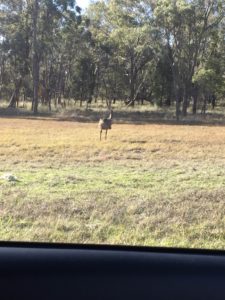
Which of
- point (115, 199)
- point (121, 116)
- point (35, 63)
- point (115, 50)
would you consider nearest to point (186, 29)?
point (121, 116)

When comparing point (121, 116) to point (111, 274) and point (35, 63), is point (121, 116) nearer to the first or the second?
point (35, 63)

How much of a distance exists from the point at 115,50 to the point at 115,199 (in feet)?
133

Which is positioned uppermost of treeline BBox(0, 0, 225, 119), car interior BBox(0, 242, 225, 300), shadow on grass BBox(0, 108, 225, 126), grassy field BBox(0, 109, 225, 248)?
treeline BBox(0, 0, 225, 119)

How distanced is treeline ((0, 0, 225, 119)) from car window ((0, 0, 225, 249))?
0.11 metres

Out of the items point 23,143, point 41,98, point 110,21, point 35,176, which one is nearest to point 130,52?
point 110,21

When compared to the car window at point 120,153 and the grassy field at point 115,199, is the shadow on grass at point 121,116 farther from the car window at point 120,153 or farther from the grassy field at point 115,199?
the grassy field at point 115,199

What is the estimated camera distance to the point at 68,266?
207 centimetres

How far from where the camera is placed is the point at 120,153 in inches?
501

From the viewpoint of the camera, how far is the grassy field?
5004mm

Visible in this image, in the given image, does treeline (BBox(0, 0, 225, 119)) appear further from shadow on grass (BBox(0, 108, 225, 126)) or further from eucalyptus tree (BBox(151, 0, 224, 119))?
shadow on grass (BBox(0, 108, 225, 126))

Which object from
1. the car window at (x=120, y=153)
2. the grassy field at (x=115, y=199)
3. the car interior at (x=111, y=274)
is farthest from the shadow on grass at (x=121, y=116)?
the car interior at (x=111, y=274)

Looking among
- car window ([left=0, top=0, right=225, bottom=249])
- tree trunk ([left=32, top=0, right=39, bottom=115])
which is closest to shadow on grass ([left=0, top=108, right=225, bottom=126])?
car window ([left=0, top=0, right=225, bottom=249])

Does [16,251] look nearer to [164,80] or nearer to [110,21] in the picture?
[110,21]

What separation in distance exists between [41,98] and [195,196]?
4380 centimetres
